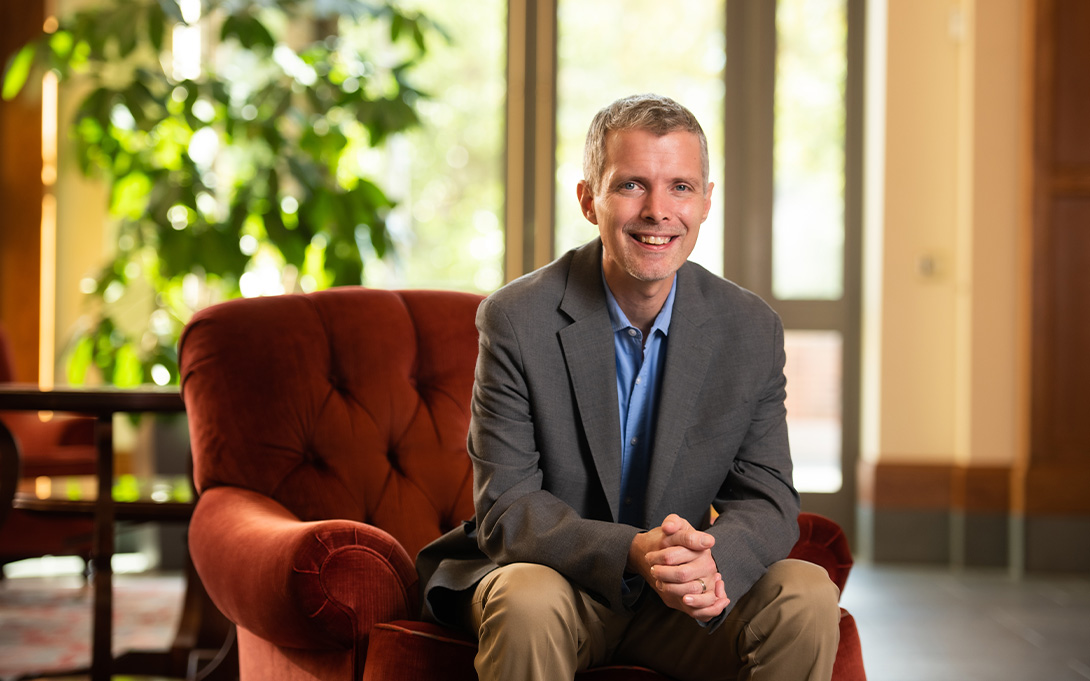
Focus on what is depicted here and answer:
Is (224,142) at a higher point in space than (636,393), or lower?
higher

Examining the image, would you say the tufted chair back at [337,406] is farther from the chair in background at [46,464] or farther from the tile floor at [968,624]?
the tile floor at [968,624]

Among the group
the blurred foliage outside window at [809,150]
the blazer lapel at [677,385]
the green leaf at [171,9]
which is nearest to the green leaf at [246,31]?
the green leaf at [171,9]

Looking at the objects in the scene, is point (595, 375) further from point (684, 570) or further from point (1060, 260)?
point (1060, 260)

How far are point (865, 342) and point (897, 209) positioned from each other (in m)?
0.61

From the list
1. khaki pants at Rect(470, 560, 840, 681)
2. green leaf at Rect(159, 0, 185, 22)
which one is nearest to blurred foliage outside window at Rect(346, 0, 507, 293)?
green leaf at Rect(159, 0, 185, 22)

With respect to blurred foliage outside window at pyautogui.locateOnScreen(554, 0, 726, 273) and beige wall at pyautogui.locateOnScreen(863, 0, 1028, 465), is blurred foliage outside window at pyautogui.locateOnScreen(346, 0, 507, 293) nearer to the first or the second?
blurred foliage outside window at pyautogui.locateOnScreen(554, 0, 726, 273)

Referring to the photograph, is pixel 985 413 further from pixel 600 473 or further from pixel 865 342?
pixel 600 473

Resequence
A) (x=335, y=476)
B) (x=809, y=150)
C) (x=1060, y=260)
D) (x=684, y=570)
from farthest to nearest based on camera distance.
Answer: (x=809, y=150), (x=1060, y=260), (x=335, y=476), (x=684, y=570)

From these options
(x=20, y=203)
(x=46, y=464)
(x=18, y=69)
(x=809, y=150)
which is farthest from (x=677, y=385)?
(x=20, y=203)

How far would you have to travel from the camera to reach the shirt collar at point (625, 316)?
5.37 ft

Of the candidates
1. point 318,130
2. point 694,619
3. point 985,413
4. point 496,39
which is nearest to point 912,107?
point 985,413

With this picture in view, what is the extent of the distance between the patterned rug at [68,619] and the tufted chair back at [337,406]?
1.16 m

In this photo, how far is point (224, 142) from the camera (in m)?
3.62

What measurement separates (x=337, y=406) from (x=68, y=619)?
1.91 m
